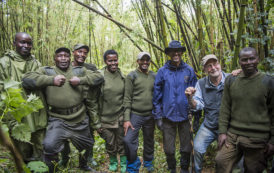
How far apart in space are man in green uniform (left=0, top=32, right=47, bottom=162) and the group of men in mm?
11

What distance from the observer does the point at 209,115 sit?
2648 millimetres

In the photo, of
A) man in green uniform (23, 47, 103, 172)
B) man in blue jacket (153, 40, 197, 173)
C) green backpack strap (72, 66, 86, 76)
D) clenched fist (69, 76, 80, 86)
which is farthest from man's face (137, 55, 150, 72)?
clenched fist (69, 76, 80, 86)

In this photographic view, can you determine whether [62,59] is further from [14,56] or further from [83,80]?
[14,56]

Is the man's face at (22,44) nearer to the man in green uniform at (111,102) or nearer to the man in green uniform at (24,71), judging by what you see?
the man in green uniform at (24,71)

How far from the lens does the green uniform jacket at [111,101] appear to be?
326 cm

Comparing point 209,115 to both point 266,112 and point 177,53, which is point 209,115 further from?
point 177,53

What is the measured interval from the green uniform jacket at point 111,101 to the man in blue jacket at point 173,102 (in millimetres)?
608

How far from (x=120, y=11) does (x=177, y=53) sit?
243 centimetres

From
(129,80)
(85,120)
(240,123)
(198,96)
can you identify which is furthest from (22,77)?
(240,123)

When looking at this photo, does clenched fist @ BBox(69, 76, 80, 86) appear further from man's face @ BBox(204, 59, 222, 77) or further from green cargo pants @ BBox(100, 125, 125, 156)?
man's face @ BBox(204, 59, 222, 77)

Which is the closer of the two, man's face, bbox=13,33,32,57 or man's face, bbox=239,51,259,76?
man's face, bbox=239,51,259,76

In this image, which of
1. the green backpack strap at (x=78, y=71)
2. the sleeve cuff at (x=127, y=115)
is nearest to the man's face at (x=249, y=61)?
the sleeve cuff at (x=127, y=115)

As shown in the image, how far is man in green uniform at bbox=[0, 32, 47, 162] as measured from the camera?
8.63 feet

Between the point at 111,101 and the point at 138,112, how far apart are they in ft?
1.50
